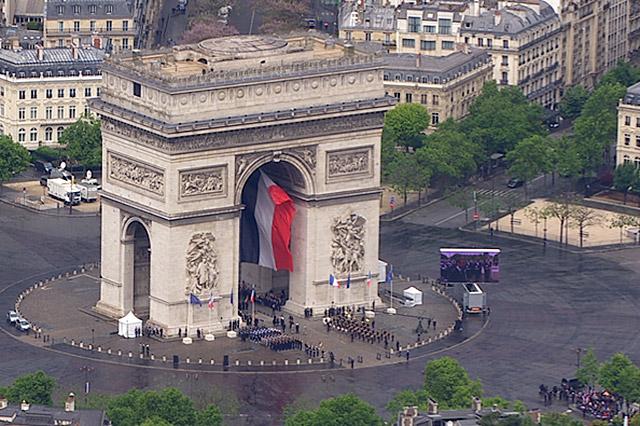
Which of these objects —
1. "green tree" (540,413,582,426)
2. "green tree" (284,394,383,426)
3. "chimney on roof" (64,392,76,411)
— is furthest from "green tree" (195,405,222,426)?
"green tree" (540,413,582,426)

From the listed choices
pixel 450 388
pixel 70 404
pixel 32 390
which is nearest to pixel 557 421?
pixel 450 388

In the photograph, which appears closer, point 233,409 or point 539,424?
point 539,424

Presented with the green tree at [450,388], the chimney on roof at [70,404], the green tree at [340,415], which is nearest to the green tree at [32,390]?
the chimney on roof at [70,404]

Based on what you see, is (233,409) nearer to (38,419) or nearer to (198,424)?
(198,424)

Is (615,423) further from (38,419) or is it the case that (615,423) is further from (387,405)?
(38,419)

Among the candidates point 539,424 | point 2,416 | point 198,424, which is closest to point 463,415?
point 539,424
